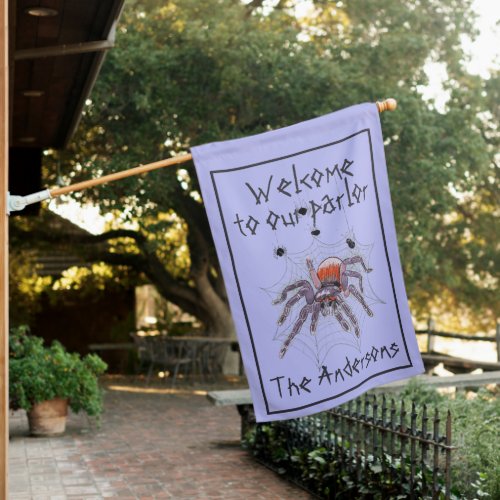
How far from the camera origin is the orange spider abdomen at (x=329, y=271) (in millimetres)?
5262

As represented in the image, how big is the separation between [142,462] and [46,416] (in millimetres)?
1938

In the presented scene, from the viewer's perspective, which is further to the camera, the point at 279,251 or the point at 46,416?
the point at 46,416

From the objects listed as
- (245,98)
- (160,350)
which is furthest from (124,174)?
(160,350)

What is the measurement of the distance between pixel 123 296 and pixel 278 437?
14.1 meters

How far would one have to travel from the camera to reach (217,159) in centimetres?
508

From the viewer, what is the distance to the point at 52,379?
10930 millimetres

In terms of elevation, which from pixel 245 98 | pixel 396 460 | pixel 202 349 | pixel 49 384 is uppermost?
pixel 245 98

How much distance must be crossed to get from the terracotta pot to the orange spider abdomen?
261 inches

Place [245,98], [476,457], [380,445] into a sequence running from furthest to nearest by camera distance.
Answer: [245,98], [380,445], [476,457]

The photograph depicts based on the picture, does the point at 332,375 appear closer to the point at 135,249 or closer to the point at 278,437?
the point at 278,437

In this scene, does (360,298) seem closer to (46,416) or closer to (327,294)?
(327,294)

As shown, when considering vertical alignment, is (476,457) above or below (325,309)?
below

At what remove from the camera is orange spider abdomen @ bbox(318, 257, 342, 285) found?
5262 millimetres

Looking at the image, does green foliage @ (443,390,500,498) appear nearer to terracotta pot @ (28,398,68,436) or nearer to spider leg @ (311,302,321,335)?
spider leg @ (311,302,321,335)
